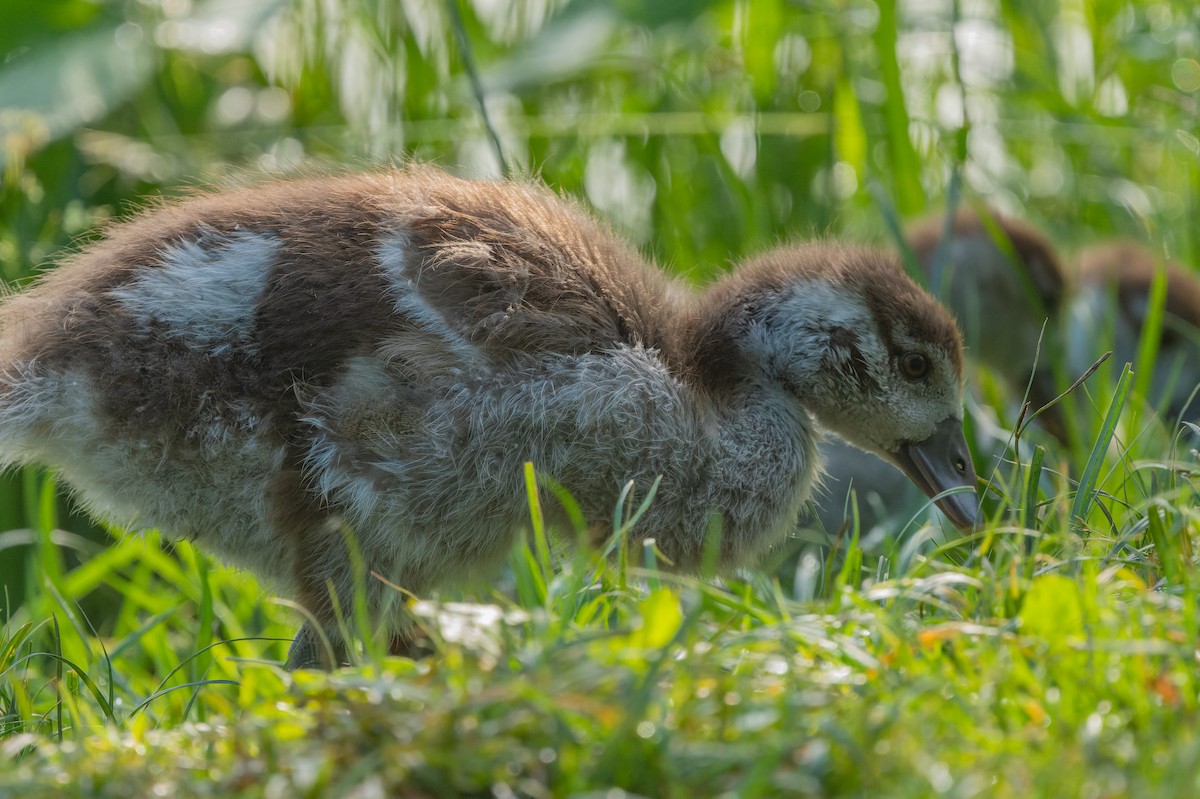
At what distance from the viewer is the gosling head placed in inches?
123

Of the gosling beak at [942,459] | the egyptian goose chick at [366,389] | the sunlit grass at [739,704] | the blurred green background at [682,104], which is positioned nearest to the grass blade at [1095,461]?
the sunlit grass at [739,704]

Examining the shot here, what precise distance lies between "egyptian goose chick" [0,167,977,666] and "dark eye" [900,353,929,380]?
37 cm

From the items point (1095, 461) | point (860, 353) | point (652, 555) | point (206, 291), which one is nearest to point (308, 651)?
point (206, 291)

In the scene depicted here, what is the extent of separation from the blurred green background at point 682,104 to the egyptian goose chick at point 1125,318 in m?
0.24

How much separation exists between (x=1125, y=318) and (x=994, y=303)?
585 mm

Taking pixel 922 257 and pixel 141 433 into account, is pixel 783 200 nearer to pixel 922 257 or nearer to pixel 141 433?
pixel 922 257

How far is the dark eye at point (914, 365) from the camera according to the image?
3152 mm

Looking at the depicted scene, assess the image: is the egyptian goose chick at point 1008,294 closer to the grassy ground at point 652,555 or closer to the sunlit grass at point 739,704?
the grassy ground at point 652,555

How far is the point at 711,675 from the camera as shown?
1.79 meters

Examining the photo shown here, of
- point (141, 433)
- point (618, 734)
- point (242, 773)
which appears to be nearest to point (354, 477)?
point (141, 433)

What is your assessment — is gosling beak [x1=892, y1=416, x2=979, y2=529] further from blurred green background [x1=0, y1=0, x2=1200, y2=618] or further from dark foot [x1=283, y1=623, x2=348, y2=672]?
blurred green background [x1=0, y1=0, x2=1200, y2=618]

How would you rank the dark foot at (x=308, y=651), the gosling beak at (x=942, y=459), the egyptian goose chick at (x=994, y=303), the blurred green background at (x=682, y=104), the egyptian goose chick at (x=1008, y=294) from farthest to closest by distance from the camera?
the egyptian goose chick at (x=1008, y=294)
the blurred green background at (x=682, y=104)
the egyptian goose chick at (x=994, y=303)
the gosling beak at (x=942, y=459)
the dark foot at (x=308, y=651)

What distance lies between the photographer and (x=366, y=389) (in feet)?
8.75

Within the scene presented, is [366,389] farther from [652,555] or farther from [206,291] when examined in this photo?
[652,555]
